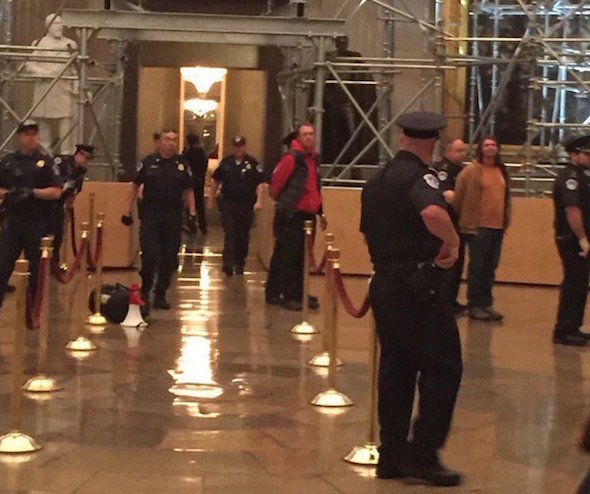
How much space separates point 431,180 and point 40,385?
12.0 ft

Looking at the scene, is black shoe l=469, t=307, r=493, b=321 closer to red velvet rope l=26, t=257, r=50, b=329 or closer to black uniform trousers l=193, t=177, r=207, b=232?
red velvet rope l=26, t=257, r=50, b=329

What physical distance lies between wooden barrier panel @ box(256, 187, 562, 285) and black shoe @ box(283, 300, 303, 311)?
2801 millimetres

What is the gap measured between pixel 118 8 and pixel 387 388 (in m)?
13.0

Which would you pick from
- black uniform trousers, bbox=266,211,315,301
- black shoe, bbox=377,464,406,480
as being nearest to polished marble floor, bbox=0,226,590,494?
black shoe, bbox=377,464,406,480

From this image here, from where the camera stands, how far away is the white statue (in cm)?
1867

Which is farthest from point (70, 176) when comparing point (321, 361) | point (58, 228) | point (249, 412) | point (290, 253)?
point (249, 412)

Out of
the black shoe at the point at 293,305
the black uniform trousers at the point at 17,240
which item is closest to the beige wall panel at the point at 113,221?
the black shoe at the point at 293,305

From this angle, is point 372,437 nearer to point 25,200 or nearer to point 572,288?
point 25,200

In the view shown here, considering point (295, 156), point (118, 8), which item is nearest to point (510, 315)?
point (295, 156)

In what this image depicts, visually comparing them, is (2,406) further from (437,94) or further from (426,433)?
(437,94)

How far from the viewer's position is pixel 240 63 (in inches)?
1031

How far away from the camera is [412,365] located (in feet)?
23.5

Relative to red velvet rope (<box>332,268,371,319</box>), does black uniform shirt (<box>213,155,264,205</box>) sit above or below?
above

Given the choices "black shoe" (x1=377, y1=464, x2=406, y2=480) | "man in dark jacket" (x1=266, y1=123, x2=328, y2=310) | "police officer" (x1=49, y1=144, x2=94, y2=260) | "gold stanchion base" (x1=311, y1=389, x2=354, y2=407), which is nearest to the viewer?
"black shoe" (x1=377, y1=464, x2=406, y2=480)
